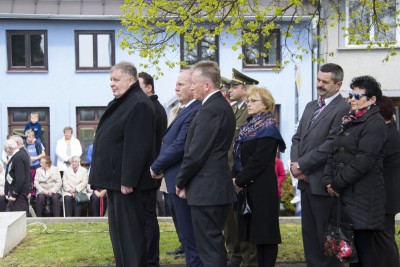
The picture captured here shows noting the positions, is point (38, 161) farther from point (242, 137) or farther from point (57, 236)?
point (242, 137)

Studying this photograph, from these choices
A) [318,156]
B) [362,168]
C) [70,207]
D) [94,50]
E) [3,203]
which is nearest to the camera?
[362,168]

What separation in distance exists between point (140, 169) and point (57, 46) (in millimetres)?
15848

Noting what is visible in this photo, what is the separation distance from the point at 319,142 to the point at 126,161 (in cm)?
192

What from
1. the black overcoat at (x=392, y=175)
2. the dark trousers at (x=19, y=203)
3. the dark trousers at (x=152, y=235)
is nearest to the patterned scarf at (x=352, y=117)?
the black overcoat at (x=392, y=175)

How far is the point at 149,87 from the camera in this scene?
862cm

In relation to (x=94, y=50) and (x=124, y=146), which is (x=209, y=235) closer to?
(x=124, y=146)

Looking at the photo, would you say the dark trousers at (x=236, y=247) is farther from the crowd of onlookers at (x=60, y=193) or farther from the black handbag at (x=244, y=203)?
the crowd of onlookers at (x=60, y=193)

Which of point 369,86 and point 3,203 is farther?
point 3,203

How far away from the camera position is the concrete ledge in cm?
915

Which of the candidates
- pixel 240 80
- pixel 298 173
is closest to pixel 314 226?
pixel 298 173

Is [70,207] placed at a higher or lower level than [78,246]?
lower

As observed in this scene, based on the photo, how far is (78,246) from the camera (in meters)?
9.78

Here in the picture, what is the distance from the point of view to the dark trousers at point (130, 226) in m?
6.82

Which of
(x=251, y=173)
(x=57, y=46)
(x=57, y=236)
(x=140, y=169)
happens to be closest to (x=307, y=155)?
(x=251, y=173)
